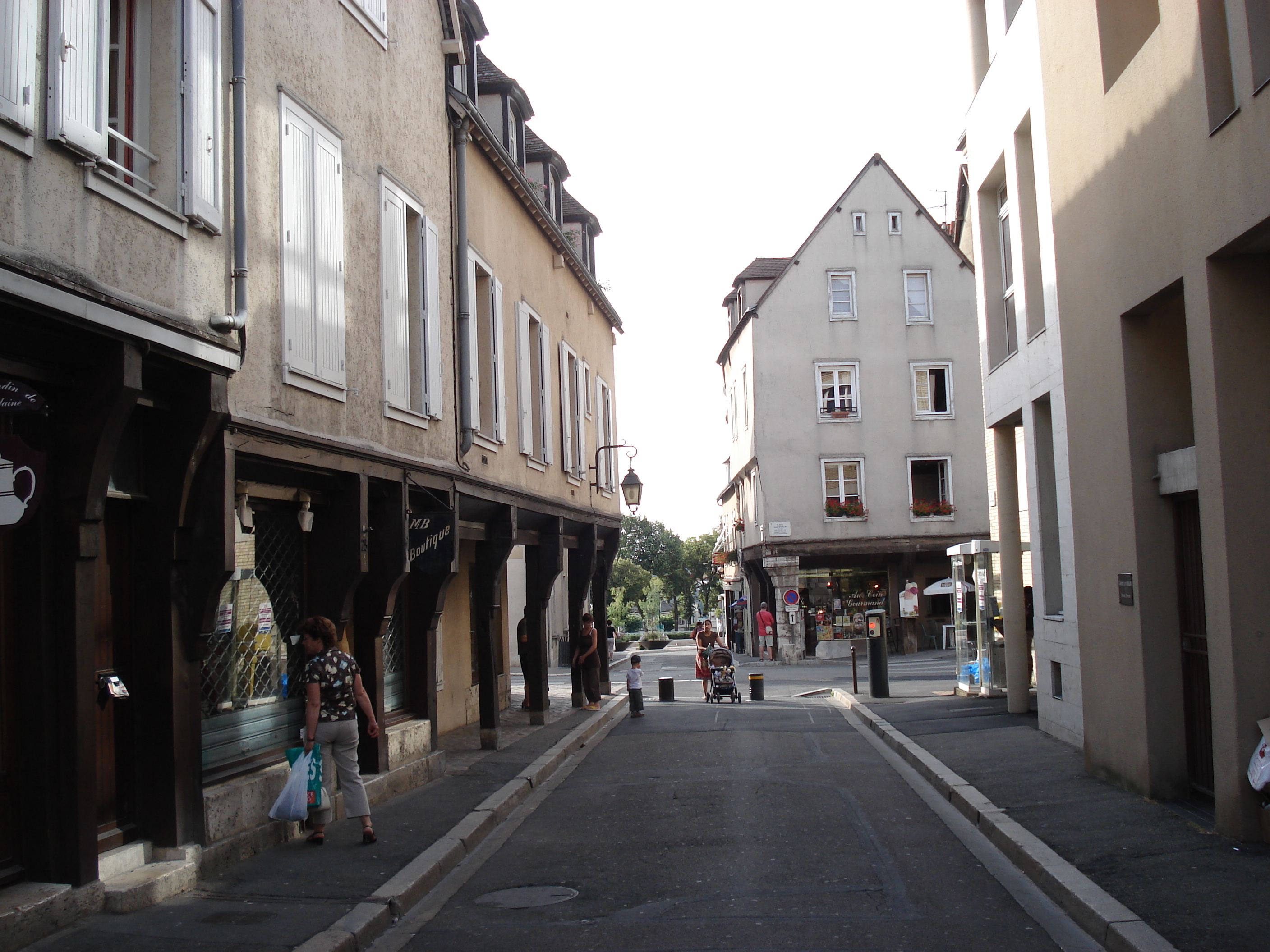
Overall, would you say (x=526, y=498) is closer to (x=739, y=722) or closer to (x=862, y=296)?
(x=739, y=722)

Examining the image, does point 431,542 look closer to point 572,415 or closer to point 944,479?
point 572,415

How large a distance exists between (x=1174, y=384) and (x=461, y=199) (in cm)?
820

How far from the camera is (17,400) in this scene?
5449mm

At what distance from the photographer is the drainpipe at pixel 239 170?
8.28 m

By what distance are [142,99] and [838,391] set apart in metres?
33.0

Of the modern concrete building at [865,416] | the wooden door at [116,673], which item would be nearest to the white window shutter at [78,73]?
the wooden door at [116,673]

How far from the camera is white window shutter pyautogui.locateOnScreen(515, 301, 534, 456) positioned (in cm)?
1658

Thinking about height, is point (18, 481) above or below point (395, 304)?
below

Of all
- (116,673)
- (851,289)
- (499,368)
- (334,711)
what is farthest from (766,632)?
(116,673)

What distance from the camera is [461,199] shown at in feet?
45.4

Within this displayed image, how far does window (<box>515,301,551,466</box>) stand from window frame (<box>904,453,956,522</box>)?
71.4ft

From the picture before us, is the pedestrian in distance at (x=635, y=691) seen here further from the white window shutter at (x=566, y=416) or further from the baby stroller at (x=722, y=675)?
the white window shutter at (x=566, y=416)

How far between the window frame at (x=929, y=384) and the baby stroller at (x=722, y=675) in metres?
17.6

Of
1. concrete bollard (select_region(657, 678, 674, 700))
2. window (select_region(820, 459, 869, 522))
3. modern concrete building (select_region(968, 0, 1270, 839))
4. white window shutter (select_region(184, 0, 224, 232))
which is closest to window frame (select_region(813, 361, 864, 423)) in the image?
window (select_region(820, 459, 869, 522))
